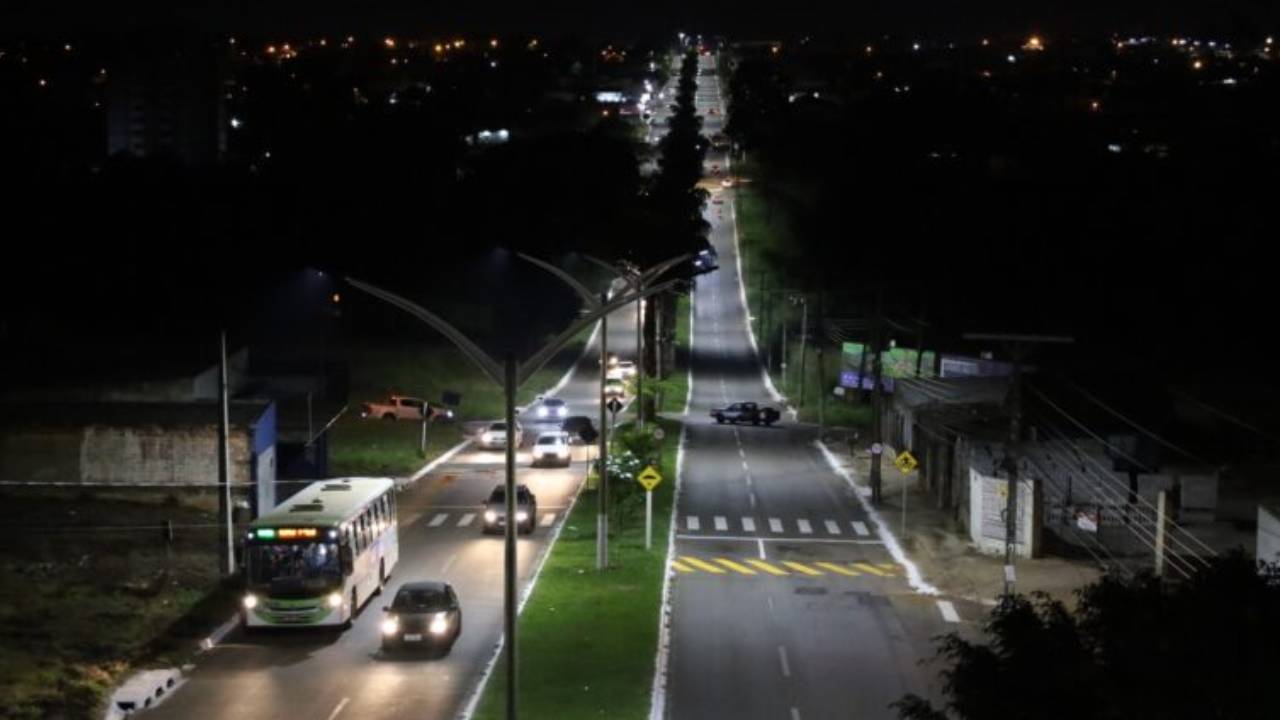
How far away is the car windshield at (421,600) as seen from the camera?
3056 cm

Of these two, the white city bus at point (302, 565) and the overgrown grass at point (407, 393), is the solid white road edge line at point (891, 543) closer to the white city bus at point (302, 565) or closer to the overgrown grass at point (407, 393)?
the white city bus at point (302, 565)

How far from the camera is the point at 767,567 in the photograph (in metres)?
40.7

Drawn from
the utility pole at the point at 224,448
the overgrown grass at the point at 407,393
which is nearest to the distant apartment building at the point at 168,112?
the overgrown grass at the point at 407,393

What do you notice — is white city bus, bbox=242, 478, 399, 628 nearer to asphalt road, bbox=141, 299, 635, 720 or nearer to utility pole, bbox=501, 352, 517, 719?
asphalt road, bbox=141, 299, 635, 720

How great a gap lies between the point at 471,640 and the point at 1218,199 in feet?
345

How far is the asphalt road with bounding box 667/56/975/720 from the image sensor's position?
28.3m

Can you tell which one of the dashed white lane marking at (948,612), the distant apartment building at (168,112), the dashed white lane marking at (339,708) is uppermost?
the distant apartment building at (168,112)

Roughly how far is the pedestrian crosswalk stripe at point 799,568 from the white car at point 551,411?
28.6m

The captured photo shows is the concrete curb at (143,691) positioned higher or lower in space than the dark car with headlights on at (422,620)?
lower

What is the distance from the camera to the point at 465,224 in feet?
358

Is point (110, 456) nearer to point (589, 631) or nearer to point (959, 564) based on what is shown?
point (589, 631)

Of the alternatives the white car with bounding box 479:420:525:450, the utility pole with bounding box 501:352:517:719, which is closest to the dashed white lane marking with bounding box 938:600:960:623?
the utility pole with bounding box 501:352:517:719

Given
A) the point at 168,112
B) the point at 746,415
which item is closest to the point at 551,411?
the point at 746,415

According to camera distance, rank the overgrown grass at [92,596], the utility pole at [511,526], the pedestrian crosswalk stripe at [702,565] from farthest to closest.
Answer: the pedestrian crosswalk stripe at [702,565] → the overgrown grass at [92,596] → the utility pole at [511,526]
